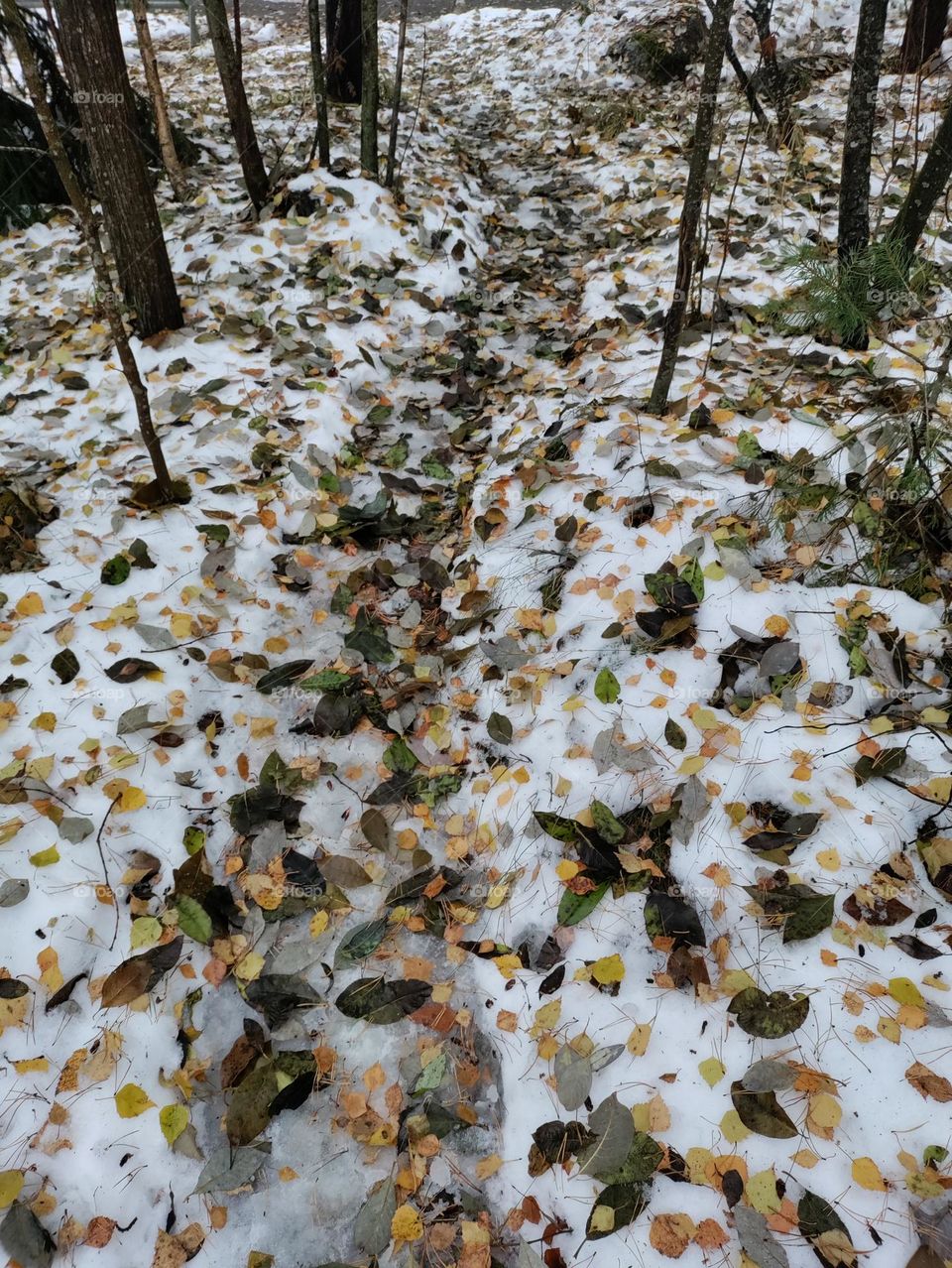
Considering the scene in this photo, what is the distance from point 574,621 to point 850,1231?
6.07 ft

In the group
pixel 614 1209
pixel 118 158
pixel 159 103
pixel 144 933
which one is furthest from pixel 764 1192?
pixel 159 103

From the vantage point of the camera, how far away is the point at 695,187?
8.77 ft

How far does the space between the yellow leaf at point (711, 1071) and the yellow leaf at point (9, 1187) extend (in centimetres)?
169

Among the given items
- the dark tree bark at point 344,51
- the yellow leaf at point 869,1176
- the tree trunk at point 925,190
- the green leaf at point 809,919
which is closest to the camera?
the yellow leaf at point 869,1176

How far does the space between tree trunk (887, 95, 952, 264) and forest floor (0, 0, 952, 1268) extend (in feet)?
1.90

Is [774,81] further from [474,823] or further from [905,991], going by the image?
[905,991]

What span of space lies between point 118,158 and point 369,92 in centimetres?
250

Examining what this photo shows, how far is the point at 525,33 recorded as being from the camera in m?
11.4

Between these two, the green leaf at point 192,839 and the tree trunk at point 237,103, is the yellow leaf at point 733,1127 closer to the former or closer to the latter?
the green leaf at point 192,839

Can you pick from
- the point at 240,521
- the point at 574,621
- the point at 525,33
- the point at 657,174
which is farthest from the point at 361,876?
the point at 525,33

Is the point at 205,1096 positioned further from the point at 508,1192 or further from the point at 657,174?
the point at 657,174

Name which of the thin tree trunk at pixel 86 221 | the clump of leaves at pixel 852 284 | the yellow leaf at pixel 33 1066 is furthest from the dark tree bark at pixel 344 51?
the yellow leaf at pixel 33 1066

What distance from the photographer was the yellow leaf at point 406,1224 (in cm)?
165

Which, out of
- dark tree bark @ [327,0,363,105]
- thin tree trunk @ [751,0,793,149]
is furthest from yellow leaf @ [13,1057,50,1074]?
dark tree bark @ [327,0,363,105]
